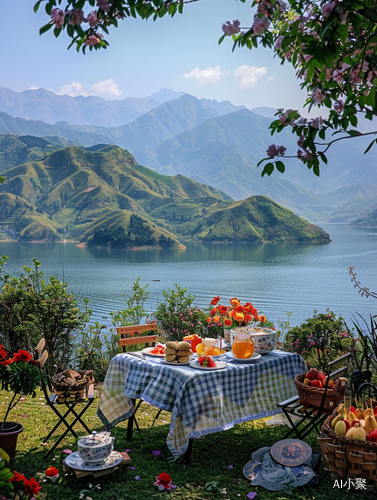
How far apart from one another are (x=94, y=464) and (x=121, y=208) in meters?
118

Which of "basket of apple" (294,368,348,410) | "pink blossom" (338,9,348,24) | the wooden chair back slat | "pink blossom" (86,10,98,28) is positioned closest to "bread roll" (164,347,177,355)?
"basket of apple" (294,368,348,410)

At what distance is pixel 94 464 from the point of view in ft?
11.1

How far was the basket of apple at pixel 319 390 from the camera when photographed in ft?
12.0

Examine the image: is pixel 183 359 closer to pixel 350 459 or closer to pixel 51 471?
pixel 51 471

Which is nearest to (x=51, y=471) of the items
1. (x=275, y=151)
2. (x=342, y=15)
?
(x=275, y=151)

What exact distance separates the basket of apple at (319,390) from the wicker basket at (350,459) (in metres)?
0.38

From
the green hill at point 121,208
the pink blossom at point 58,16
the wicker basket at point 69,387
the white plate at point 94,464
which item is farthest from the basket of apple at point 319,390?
the green hill at point 121,208

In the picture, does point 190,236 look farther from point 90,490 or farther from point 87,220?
point 90,490

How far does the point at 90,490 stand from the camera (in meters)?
3.26

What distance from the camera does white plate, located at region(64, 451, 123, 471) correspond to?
3350 mm

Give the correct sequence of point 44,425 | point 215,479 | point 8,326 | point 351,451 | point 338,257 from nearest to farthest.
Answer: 1. point 351,451
2. point 215,479
3. point 44,425
4. point 8,326
5. point 338,257

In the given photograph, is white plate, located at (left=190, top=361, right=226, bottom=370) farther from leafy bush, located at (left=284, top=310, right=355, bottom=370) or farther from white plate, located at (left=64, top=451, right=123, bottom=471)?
leafy bush, located at (left=284, top=310, right=355, bottom=370)

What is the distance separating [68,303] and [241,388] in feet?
12.1

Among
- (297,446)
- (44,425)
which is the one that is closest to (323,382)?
(297,446)
